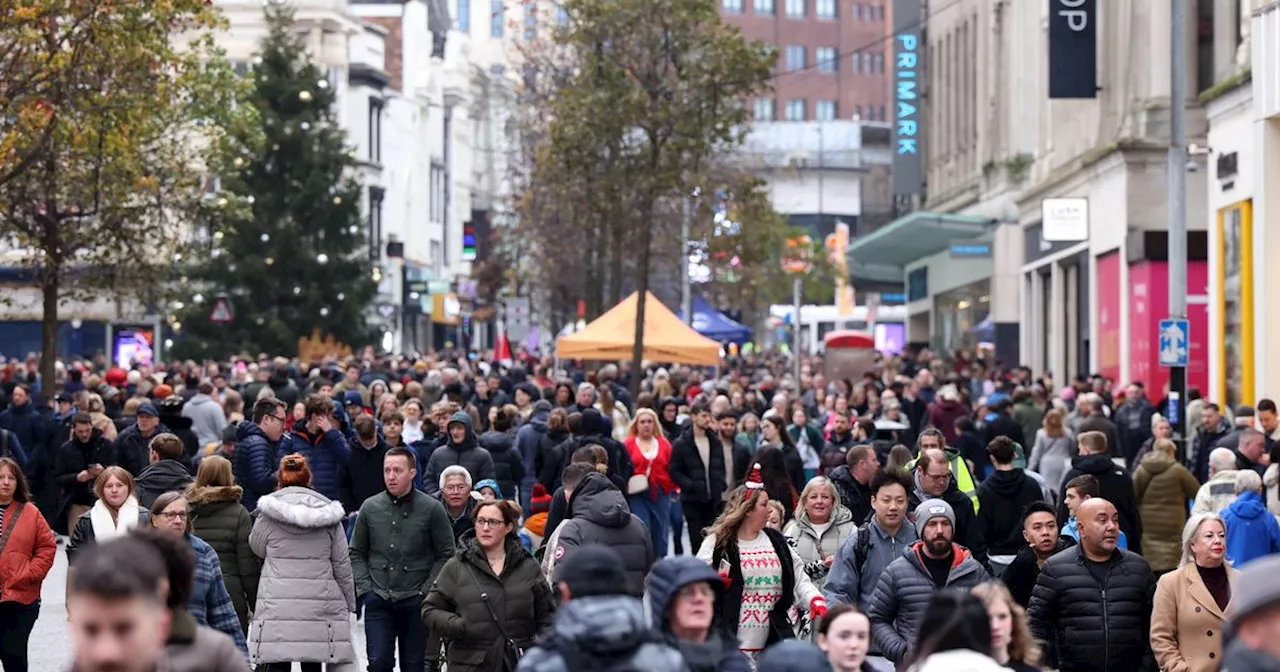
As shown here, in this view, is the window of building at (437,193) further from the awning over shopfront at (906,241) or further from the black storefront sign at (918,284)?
the black storefront sign at (918,284)

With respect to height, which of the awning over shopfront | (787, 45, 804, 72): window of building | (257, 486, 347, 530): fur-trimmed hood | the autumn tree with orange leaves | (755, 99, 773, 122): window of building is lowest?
(257, 486, 347, 530): fur-trimmed hood

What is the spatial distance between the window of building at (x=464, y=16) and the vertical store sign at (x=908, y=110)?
6997 centimetres

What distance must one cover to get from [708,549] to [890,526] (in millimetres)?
1069

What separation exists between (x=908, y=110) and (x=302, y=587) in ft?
168

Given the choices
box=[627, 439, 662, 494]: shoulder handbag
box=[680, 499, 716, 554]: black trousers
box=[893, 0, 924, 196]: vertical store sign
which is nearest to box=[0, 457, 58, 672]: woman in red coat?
box=[627, 439, 662, 494]: shoulder handbag

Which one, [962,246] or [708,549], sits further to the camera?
[962,246]

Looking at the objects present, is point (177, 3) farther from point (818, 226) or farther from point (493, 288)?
point (818, 226)

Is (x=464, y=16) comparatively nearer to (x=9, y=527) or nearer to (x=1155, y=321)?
(x=1155, y=321)

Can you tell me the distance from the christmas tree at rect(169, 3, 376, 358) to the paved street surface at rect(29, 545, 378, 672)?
3925 centimetres

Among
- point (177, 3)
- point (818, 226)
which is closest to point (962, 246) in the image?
point (177, 3)

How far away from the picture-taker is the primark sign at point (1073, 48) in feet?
120

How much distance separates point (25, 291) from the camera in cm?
7406

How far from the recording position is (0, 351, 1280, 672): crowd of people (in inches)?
266

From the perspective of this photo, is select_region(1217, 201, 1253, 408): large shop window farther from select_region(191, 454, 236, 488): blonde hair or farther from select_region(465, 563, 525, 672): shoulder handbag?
select_region(465, 563, 525, 672): shoulder handbag
